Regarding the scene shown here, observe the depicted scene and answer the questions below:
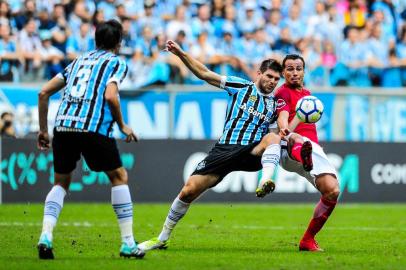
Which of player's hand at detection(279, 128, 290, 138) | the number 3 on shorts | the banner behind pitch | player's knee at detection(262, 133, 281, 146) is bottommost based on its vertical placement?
the banner behind pitch

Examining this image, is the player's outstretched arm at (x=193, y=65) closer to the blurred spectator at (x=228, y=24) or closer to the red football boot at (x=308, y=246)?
the red football boot at (x=308, y=246)

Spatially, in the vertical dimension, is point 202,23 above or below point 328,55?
above

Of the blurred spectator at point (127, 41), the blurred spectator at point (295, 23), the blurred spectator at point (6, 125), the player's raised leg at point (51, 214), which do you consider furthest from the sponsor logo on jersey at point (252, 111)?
the blurred spectator at point (295, 23)

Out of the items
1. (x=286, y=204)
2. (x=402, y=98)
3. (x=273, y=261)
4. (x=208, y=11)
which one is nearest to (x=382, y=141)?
(x=402, y=98)

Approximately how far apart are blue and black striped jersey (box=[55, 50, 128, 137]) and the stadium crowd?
10026mm

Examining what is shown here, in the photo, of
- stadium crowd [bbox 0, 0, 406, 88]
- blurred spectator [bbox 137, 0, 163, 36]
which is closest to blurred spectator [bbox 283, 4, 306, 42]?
stadium crowd [bbox 0, 0, 406, 88]

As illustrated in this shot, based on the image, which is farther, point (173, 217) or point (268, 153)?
point (173, 217)

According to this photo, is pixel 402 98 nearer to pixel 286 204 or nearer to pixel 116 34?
pixel 286 204

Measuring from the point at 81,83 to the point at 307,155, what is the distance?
2576 millimetres

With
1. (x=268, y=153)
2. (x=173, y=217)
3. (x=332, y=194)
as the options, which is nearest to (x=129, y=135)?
(x=173, y=217)

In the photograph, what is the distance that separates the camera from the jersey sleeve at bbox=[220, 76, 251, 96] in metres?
10.7

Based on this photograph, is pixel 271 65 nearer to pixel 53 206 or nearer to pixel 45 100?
Result: pixel 45 100

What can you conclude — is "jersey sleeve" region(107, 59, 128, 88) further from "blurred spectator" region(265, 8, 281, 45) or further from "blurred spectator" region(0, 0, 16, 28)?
"blurred spectator" region(265, 8, 281, 45)

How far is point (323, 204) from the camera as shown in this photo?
10.6 metres
